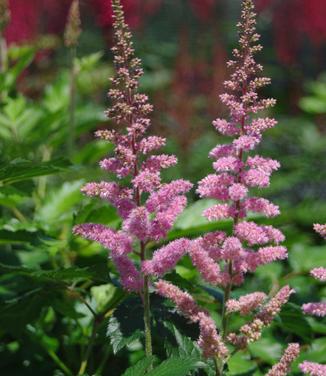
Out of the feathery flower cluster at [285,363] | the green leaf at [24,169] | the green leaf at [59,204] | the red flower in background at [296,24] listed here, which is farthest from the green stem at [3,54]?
the red flower in background at [296,24]

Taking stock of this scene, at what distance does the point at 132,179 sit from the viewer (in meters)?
1.51

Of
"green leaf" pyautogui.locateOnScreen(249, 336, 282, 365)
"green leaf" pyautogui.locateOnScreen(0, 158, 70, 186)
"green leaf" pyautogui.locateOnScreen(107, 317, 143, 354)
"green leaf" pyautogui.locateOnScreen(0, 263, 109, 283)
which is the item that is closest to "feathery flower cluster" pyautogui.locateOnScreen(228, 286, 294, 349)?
"green leaf" pyautogui.locateOnScreen(107, 317, 143, 354)

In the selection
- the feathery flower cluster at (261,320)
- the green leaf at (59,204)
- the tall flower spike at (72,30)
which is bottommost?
the green leaf at (59,204)

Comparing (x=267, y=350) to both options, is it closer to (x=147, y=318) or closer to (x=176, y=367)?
(x=147, y=318)

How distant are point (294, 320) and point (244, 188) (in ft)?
2.01

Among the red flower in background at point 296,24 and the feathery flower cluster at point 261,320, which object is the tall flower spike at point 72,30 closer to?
the feathery flower cluster at point 261,320

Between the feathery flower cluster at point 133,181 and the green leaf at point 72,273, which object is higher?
the feathery flower cluster at point 133,181

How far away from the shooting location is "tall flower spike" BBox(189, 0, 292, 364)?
1478 mm

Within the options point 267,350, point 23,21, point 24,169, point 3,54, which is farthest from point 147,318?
point 23,21

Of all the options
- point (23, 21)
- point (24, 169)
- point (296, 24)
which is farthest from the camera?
point (296, 24)

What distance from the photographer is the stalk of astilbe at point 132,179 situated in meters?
1.51

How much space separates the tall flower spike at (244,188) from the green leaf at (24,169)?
48cm

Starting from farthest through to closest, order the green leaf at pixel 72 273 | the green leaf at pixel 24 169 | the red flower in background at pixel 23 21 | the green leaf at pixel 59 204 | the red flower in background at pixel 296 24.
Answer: the red flower in background at pixel 296 24 < the red flower in background at pixel 23 21 < the green leaf at pixel 59 204 < the green leaf at pixel 24 169 < the green leaf at pixel 72 273

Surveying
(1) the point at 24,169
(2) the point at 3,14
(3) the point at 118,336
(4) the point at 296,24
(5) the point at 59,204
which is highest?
(2) the point at 3,14
